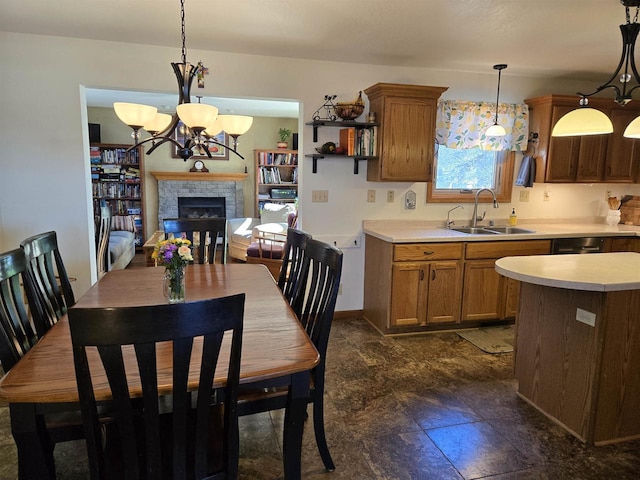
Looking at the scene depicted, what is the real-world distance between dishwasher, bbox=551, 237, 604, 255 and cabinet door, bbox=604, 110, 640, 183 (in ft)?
2.54

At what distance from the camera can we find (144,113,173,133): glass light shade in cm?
224

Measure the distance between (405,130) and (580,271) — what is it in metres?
1.86

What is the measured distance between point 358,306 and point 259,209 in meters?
4.18

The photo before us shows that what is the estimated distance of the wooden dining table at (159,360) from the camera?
3.88 feet

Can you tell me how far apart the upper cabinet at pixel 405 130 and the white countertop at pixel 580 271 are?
4.68 feet

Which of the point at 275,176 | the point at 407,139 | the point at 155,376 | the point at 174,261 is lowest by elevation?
the point at 155,376

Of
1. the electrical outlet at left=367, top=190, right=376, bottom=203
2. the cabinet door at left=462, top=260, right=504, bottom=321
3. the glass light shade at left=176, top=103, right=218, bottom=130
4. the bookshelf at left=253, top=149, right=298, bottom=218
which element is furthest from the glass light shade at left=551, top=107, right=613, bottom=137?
the bookshelf at left=253, top=149, right=298, bottom=218

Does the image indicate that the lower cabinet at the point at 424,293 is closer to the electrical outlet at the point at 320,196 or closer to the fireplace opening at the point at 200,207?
the electrical outlet at the point at 320,196

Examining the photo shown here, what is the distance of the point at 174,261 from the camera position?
1.67m

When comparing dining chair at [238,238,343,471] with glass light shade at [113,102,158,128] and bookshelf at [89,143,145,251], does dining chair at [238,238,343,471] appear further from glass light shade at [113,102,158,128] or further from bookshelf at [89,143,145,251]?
bookshelf at [89,143,145,251]

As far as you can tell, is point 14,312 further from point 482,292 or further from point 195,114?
point 482,292

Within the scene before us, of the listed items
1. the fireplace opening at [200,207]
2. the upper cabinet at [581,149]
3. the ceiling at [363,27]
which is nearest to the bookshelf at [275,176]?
the fireplace opening at [200,207]

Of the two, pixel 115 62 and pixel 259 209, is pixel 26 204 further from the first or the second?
pixel 259 209

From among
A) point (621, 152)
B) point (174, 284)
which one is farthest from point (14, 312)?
point (621, 152)
